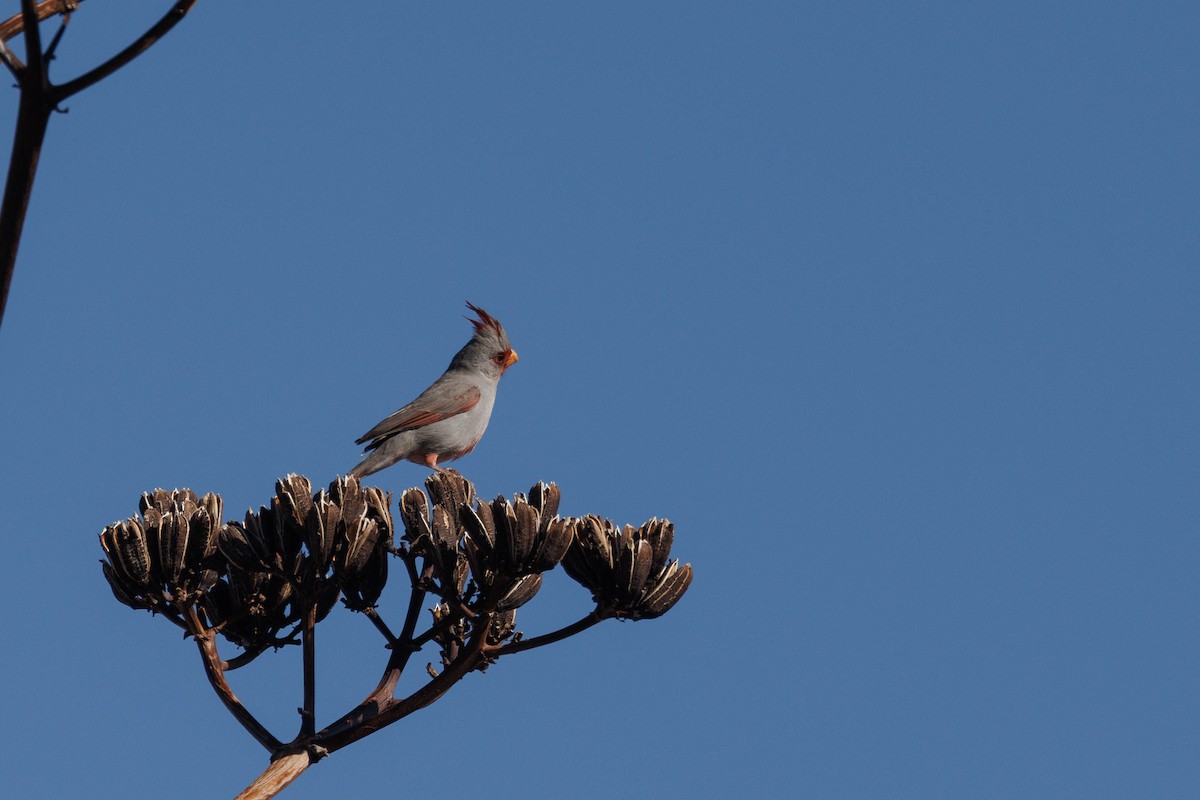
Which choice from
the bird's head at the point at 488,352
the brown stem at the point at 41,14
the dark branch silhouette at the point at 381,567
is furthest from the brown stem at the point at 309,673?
the bird's head at the point at 488,352

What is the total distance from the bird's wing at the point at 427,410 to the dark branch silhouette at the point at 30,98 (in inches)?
306

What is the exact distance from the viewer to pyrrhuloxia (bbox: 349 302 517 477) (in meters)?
10.7

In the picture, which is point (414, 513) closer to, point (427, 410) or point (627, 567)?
point (627, 567)

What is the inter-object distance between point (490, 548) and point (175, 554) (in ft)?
4.48

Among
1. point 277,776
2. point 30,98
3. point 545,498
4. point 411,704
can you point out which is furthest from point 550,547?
point 30,98

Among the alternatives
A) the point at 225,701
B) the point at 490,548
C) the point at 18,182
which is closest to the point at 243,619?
the point at 225,701

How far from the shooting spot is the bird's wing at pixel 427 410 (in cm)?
1066

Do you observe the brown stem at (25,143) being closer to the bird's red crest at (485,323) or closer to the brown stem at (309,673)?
the brown stem at (309,673)

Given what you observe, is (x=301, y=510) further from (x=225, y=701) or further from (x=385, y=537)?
(x=225, y=701)

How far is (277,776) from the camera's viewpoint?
222 inches

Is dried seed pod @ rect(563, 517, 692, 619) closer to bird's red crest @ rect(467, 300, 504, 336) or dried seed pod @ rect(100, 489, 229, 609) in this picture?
dried seed pod @ rect(100, 489, 229, 609)

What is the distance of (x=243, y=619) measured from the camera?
6.43m

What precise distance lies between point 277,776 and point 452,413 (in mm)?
5480

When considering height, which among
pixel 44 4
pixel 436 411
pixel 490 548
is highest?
pixel 436 411
